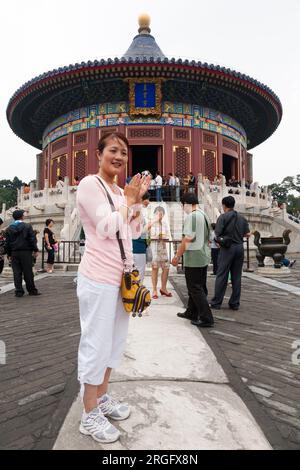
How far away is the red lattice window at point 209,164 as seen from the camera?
58.4 feet

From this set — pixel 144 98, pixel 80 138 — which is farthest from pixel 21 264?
pixel 80 138

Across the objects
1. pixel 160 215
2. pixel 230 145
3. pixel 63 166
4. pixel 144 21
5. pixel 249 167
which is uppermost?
pixel 144 21

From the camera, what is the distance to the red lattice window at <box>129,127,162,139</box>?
16984mm

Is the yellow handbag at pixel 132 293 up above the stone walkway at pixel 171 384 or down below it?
above

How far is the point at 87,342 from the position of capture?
64.6 inches

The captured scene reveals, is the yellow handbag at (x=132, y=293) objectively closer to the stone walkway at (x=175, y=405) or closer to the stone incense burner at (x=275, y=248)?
the stone walkway at (x=175, y=405)

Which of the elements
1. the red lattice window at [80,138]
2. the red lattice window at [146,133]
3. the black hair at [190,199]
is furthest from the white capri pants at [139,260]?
the red lattice window at [80,138]

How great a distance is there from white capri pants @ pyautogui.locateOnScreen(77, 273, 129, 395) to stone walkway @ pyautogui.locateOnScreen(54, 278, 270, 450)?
1.14 feet

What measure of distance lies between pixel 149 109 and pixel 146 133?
1209 millimetres

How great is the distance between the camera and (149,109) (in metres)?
16.7

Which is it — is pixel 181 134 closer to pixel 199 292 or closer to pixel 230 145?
pixel 230 145

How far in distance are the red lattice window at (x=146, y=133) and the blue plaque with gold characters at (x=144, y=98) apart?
75cm
